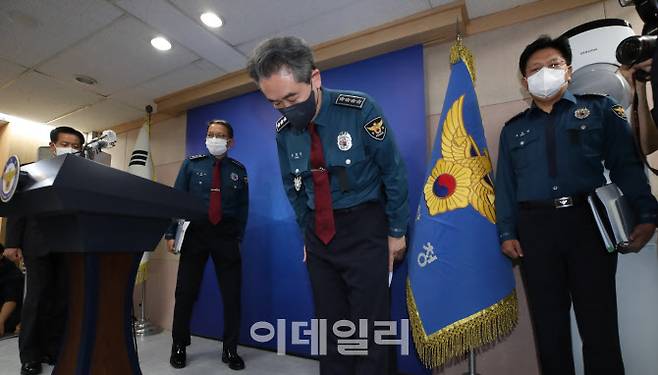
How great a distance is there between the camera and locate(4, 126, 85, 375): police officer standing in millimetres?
2096

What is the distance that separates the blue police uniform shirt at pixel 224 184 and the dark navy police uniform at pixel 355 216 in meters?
1.24

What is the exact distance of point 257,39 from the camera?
245 centimetres

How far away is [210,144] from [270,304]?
1.26 metres

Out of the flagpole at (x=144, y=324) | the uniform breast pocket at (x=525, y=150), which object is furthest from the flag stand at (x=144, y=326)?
the uniform breast pocket at (x=525, y=150)

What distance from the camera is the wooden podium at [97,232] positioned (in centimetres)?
79

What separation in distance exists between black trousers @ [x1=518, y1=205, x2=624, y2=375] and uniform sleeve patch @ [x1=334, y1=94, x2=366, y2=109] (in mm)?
825

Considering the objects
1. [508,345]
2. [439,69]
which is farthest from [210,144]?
[508,345]

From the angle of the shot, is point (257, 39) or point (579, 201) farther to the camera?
point (257, 39)

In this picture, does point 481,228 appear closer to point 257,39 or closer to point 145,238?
point 145,238

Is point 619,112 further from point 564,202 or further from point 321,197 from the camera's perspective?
point 321,197

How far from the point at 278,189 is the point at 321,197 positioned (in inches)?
61.7

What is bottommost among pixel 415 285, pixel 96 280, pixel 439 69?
pixel 415 285

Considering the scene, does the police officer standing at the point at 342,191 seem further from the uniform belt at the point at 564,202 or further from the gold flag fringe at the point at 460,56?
the gold flag fringe at the point at 460,56

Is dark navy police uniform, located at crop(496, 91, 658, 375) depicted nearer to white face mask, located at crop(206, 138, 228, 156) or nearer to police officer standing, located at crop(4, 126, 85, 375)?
white face mask, located at crop(206, 138, 228, 156)
